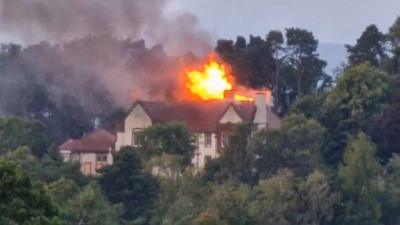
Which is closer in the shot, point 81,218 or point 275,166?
point 81,218

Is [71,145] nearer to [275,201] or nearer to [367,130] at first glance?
[367,130]

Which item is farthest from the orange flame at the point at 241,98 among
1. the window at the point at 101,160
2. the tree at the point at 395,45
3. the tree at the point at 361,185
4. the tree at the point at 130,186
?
the tree at the point at 130,186

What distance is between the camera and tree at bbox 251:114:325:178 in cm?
9044

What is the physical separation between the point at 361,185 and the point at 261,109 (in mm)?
11832

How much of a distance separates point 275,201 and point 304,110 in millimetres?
14752

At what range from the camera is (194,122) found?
98.6m

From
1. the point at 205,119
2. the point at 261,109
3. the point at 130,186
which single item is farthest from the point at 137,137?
the point at 130,186

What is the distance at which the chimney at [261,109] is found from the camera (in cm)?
9706

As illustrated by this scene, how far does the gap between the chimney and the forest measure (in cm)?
113

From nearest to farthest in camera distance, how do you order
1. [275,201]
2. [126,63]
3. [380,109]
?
[275,201] < [380,109] < [126,63]

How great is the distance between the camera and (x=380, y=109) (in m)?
97.1

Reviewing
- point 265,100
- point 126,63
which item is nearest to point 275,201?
point 265,100

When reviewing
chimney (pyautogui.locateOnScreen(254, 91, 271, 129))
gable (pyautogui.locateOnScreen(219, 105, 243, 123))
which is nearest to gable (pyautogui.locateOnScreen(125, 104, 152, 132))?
gable (pyautogui.locateOnScreen(219, 105, 243, 123))

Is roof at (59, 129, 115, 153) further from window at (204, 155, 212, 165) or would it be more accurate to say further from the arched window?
window at (204, 155, 212, 165)
